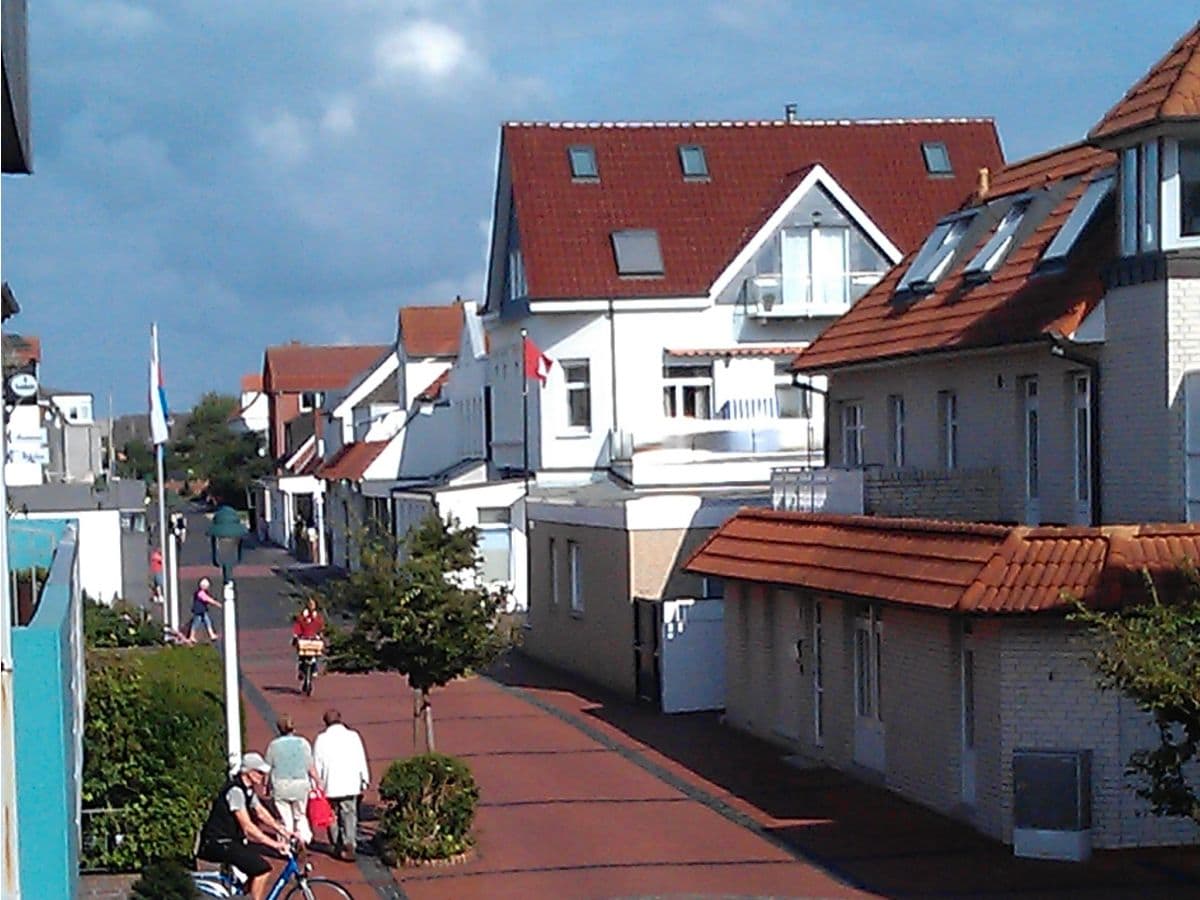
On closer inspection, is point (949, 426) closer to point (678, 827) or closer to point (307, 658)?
point (678, 827)

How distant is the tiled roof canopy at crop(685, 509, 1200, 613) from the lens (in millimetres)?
19156

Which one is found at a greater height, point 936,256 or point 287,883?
point 936,256

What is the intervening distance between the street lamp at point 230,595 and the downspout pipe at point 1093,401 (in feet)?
30.6

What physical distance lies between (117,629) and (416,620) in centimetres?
597

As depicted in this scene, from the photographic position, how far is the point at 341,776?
2036cm

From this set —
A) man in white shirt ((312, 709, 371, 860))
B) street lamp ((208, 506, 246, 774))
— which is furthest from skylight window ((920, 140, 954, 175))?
street lamp ((208, 506, 246, 774))

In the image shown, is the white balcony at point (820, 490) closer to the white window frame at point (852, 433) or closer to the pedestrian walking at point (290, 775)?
the white window frame at point (852, 433)

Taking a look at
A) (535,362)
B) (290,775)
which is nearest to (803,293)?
(535,362)

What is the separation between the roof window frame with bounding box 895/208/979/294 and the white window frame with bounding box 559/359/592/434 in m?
17.4

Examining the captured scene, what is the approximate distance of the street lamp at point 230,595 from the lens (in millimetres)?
18516

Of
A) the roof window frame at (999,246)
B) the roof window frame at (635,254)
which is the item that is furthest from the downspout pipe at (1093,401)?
the roof window frame at (635,254)

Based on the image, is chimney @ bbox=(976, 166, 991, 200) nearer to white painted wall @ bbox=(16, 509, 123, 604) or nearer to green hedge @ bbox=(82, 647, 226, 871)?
green hedge @ bbox=(82, 647, 226, 871)

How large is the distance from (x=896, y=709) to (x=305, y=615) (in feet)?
39.5

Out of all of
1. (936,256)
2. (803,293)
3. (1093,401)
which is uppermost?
(803,293)
